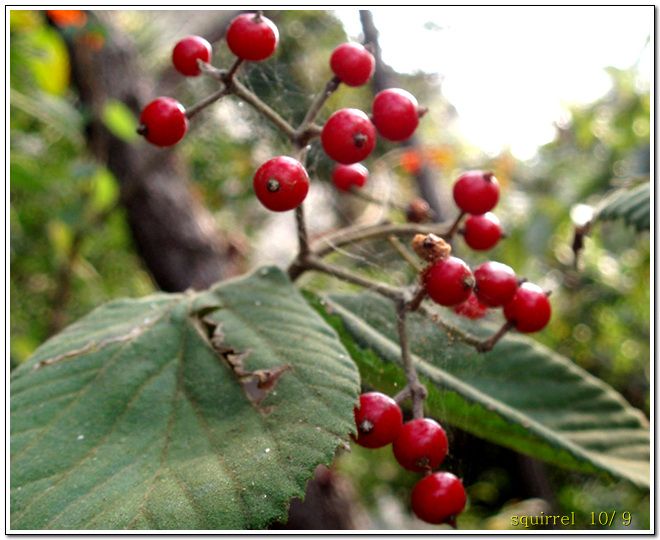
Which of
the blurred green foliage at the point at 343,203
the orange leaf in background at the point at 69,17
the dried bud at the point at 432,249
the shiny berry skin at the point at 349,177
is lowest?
the blurred green foliage at the point at 343,203

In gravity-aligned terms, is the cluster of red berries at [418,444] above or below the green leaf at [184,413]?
below

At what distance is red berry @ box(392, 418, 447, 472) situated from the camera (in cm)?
86

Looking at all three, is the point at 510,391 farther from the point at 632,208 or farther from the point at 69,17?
the point at 69,17

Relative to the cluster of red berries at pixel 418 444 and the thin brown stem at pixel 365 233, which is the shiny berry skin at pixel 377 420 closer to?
the cluster of red berries at pixel 418 444

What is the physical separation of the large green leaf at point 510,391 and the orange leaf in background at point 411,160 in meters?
1.32

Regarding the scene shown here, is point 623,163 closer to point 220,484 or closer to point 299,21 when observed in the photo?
point 220,484

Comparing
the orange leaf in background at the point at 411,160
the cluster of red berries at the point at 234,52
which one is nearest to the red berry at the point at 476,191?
the cluster of red berries at the point at 234,52

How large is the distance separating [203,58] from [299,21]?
163 inches

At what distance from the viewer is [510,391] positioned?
1.22 m

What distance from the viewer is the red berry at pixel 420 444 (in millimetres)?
863

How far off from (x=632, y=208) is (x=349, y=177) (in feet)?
1.52

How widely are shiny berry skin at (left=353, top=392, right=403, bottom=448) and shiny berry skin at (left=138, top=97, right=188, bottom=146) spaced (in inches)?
17.3

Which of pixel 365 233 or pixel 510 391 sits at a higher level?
pixel 365 233

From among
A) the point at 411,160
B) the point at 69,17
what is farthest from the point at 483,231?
the point at 69,17
